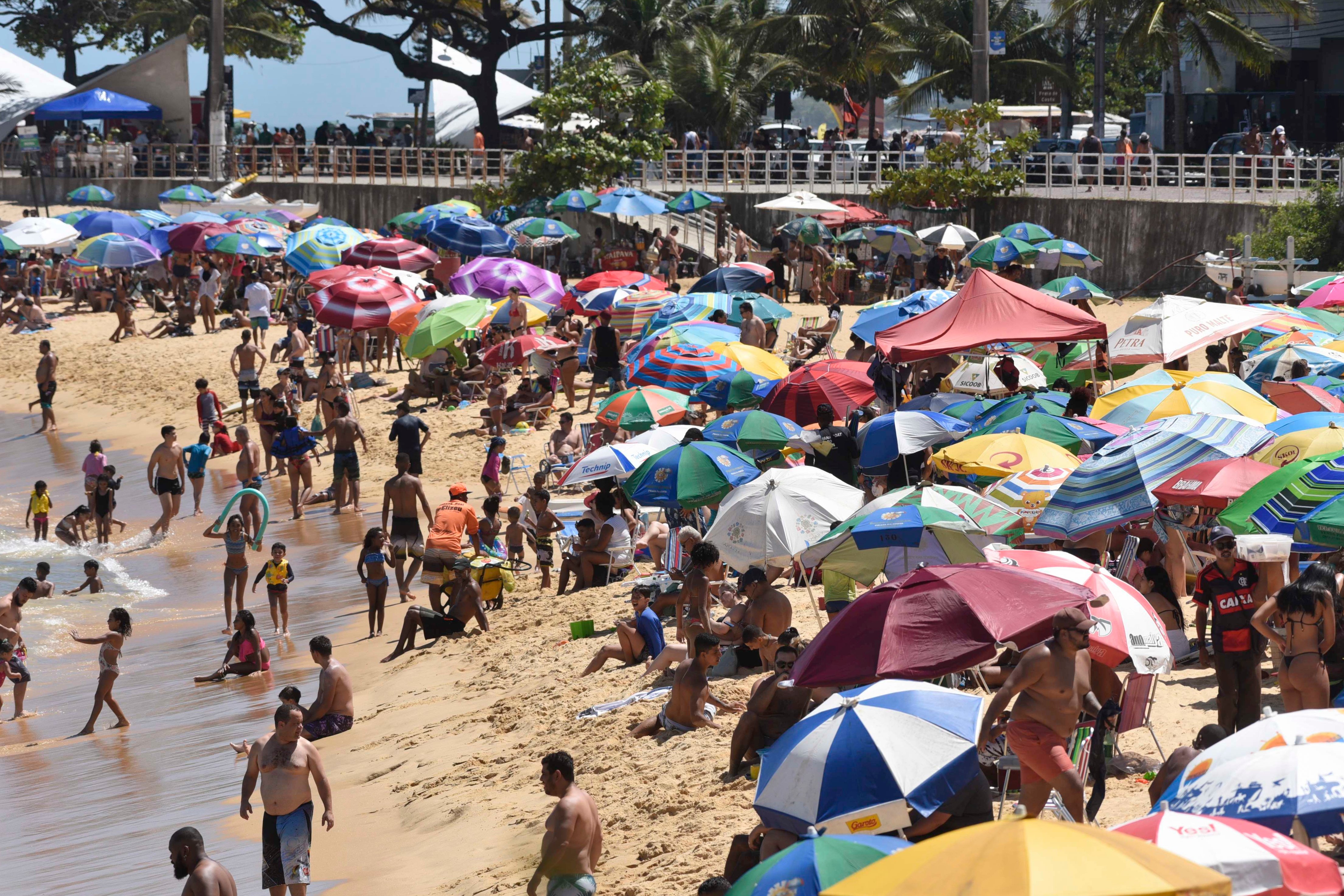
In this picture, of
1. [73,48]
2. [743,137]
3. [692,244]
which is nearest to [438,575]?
[692,244]

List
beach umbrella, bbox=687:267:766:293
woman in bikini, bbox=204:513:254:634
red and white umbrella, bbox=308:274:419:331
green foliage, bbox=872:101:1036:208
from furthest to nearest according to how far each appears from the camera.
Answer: green foliage, bbox=872:101:1036:208, beach umbrella, bbox=687:267:766:293, red and white umbrella, bbox=308:274:419:331, woman in bikini, bbox=204:513:254:634

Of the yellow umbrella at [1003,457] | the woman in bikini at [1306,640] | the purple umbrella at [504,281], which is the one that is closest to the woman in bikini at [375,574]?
the yellow umbrella at [1003,457]

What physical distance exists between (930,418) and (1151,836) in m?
7.90

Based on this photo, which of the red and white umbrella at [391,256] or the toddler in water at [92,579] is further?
the red and white umbrella at [391,256]

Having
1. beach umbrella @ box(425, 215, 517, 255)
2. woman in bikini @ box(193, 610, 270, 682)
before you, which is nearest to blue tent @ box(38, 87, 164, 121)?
beach umbrella @ box(425, 215, 517, 255)

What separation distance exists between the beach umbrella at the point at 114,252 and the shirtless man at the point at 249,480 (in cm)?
1141

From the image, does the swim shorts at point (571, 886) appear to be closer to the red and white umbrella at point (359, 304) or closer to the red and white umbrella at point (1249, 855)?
the red and white umbrella at point (1249, 855)

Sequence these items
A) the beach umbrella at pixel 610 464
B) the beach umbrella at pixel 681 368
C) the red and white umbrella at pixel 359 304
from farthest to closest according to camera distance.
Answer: the red and white umbrella at pixel 359 304
the beach umbrella at pixel 681 368
the beach umbrella at pixel 610 464

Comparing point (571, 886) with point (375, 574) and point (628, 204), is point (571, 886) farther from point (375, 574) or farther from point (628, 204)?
point (628, 204)

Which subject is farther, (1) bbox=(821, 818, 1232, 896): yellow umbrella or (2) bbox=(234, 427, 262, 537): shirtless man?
(2) bbox=(234, 427, 262, 537): shirtless man

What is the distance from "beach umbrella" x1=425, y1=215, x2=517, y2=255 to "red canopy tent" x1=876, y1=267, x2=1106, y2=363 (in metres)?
14.7

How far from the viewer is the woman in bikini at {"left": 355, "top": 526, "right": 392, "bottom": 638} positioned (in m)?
13.5

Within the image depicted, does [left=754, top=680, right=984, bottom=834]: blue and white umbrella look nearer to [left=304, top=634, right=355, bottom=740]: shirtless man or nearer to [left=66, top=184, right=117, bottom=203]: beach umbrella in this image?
[left=304, top=634, right=355, bottom=740]: shirtless man

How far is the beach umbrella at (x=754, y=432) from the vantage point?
41.7 ft
